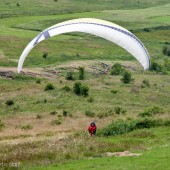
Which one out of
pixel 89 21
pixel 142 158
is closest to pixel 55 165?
pixel 142 158

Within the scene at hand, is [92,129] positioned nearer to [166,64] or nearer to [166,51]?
[166,64]

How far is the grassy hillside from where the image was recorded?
24781 millimetres

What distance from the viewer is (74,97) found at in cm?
5197

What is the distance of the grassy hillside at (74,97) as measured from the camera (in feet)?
81.3

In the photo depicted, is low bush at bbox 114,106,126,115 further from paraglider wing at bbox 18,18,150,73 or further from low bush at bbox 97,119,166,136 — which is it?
paraglider wing at bbox 18,18,150,73

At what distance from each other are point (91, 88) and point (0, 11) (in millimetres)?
63908

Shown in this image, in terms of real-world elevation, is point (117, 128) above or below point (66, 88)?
below

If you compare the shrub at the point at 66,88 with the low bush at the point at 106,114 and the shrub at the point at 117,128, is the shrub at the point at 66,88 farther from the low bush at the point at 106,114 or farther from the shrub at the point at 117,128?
the shrub at the point at 117,128

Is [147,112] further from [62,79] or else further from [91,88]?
[62,79]

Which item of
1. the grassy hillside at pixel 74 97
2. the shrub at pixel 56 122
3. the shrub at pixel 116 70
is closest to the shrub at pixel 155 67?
the grassy hillside at pixel 74 97

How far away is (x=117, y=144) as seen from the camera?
2727cm

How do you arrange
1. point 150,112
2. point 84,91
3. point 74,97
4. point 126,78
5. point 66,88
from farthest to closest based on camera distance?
point 126,78 → point 66,88 → point 84,91 → point 74,97 → point 150,112

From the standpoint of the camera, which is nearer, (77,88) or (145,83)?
(77,88)

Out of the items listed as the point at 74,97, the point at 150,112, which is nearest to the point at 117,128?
the point at 150,112
